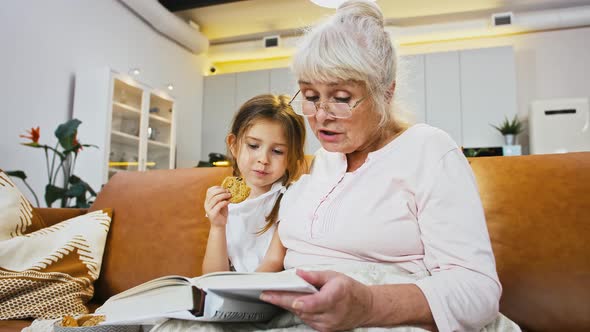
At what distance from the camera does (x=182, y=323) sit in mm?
830

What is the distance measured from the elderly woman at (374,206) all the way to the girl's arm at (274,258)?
98mm

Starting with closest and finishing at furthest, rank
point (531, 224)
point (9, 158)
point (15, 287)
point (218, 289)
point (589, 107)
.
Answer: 1. point (218, 289)
2. point (531, 224)
3. point (15, 287)
4. point (9, 158)
5. point (589, 107)

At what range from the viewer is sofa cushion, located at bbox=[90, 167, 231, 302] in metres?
1.68

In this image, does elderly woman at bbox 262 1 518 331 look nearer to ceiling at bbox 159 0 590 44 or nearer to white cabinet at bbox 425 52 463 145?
ceiling at bbox 159 0 590 44

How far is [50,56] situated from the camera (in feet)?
14.0

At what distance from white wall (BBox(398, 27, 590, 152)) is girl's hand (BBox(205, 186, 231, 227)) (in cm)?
561

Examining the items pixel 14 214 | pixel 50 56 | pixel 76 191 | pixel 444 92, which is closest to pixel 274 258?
pixel 14 214

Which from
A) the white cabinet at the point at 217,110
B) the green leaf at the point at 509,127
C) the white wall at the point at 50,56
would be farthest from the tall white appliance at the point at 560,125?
the white wall at the point at 50,56

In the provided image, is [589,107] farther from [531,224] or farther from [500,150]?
[531,224]

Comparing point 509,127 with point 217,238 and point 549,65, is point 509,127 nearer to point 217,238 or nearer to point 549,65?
point 549,65

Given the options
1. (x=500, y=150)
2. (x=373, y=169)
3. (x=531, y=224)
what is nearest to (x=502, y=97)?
(x=500, y=150)

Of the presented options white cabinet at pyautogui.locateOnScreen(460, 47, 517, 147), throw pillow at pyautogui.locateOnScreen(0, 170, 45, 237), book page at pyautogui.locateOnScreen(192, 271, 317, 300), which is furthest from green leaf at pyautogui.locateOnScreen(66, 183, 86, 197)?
white cabinet at pyautogui.locateOnScreen(460, 47, 517, 147)

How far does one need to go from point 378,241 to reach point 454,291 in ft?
0.67

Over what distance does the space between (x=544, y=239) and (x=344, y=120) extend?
671mm
